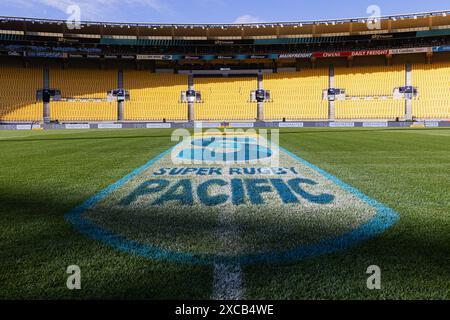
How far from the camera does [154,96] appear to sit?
37.4m

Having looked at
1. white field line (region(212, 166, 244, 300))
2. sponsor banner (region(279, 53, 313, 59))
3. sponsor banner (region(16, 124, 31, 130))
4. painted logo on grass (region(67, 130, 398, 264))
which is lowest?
white field line (region(212, 166, 244, 300))

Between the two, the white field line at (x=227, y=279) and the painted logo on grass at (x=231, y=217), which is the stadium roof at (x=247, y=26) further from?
the white field line at (x=227, y=279)

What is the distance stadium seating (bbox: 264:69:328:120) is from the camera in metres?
36.0

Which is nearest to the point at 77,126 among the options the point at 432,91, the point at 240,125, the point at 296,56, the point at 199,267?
the point at 240,125

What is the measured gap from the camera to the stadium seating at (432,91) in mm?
33438

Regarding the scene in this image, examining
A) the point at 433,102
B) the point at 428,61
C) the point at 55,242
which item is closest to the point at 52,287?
the point at 55,242

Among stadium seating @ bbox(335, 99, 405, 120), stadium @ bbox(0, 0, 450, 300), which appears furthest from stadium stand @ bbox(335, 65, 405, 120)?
stadium @ bbox(0, 0, 450, 300)

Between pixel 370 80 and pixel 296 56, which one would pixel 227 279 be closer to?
pixel 296 56

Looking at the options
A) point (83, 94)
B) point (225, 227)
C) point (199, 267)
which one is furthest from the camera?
point (83, 94)

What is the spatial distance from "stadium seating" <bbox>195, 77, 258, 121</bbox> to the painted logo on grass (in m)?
31.9

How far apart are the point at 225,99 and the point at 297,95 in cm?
777

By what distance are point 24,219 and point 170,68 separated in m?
37.9

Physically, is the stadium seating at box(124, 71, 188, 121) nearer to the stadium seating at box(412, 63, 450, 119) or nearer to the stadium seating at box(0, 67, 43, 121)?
the stadium seating at box(0, 67, 43, 121)

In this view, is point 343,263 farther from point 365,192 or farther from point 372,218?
point 365,192
